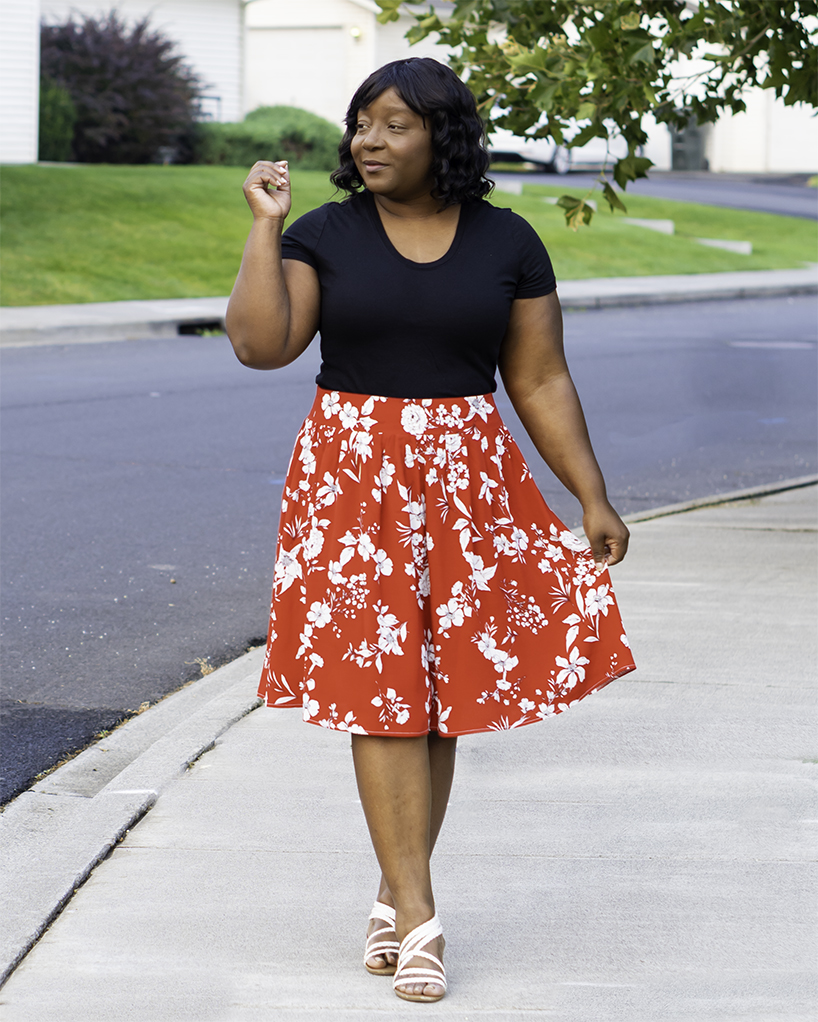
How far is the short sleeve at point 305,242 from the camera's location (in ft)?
10.1

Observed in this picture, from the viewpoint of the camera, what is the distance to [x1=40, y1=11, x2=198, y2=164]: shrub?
95.6 feet

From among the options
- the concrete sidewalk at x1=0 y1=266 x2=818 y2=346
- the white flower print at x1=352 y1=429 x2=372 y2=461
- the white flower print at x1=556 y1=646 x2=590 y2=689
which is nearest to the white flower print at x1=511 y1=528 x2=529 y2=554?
the white flower print at x1=556 y1=646 x2=590 y2=689

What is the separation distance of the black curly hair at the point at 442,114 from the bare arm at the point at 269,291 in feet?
0.86

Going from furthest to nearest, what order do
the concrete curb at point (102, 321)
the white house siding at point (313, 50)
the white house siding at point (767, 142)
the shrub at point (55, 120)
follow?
the white house siding at point (767, 142) < the white house siding at point (313, 50) < the shrub at point (55, 120) < the concrete curb at point (102, 321)

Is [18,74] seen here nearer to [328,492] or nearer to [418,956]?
[328,492]

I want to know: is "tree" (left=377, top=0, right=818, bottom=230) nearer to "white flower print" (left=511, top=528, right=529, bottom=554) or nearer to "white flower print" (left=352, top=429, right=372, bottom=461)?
"white flower print" (left=511, top=528, right=529, bottom=554)

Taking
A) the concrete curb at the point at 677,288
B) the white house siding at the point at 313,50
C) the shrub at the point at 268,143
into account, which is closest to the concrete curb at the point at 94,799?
the concrete curb at the point at 677,288

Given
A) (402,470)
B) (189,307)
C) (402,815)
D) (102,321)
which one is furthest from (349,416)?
(189,307)

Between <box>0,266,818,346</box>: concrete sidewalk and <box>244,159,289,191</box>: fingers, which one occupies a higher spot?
<box>244,159,289,191</box>: fingers

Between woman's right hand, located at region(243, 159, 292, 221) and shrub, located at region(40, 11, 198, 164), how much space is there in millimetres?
26882

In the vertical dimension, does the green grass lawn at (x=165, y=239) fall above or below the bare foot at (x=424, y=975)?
above

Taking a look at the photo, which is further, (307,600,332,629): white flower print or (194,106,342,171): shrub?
(194,106,342,171): shrub

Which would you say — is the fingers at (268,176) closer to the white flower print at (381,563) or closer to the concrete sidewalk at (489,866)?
the white flower print at (381,563)

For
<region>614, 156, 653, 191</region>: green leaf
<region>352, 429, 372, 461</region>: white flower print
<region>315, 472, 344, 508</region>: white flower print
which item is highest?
<region>614, 156, 653, 191</region>: green leaf
